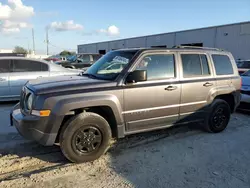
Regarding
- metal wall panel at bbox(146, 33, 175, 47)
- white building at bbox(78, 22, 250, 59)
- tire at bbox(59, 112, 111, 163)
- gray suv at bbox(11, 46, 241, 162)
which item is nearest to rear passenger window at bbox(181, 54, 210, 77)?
gray suv at bbox(11, 46, 241, 162)

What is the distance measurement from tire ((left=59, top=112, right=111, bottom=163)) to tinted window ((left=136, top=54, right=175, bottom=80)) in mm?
1203

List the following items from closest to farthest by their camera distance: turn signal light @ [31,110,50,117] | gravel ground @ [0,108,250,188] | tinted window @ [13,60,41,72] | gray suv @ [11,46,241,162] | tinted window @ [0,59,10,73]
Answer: gravel ground @ [0,108,250,188], turn signal light @ [31,110,50,117], gray suv @ [11,46,241,162], tinted window @ [0,59,10,73], tinted window @ [13,60,41,72]

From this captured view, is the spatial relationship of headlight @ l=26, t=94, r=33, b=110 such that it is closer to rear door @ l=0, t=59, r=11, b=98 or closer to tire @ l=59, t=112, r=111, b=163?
tire @ l=59, t=112, r=111, b=163

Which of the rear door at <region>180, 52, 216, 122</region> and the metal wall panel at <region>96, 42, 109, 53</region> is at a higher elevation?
the metal wall panel at <region>96, 42, 109, 53</region>

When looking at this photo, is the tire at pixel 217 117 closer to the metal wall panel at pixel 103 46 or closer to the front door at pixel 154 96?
the front door at pixel 154 96

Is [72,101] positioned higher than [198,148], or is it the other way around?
[72,101]

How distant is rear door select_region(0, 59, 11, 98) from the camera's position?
760 cm

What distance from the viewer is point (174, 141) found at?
491 centimetres

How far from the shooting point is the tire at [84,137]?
3695 millimetres

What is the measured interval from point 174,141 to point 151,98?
1201mm

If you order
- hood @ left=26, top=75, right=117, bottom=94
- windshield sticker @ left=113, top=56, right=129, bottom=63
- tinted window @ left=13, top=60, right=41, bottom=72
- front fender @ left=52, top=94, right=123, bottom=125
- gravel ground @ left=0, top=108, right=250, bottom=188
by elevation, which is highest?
windshield sticker @ left=113, top=56, right=129, bottom=63

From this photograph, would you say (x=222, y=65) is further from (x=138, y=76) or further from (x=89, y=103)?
(x=89, y=103)

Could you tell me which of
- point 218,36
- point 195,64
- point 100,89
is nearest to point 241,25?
point 218,36

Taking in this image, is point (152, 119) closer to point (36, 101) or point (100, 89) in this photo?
point (100, 89)
